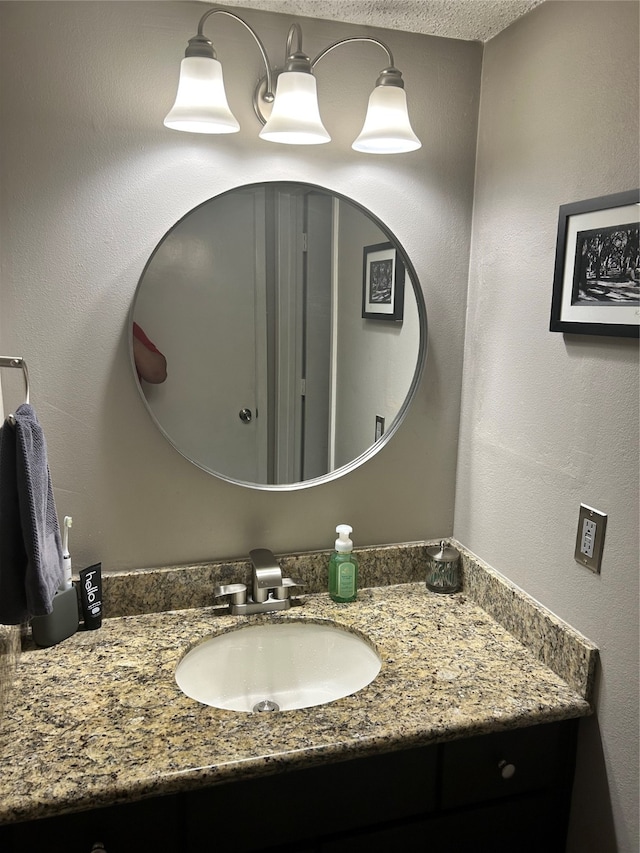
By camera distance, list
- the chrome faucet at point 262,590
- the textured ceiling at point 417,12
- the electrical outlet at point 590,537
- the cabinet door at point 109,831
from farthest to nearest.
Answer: the chrome faucet at point 262,590 < the textured ceiling at point 417,12 < the electrical outlet at point 590,537 < the cabinet door at point 109,831

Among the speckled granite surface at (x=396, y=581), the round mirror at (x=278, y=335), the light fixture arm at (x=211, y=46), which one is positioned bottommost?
the speckled granite surface at (x=396, y=581)

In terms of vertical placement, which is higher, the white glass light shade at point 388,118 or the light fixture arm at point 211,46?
the light fixture arm at point 211,46

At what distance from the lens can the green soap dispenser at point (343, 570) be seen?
4.98ft

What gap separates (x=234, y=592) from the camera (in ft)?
4.75

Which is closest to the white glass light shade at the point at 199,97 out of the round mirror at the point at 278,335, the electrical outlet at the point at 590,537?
the round mirror at the point at 278,335

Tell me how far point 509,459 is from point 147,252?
879 mm

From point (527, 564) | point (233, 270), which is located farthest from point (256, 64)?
point (527, 564)

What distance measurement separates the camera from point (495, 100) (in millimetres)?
1450

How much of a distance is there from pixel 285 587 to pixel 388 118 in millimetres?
1002

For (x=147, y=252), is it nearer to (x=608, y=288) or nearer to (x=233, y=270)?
(x=233, y=270)

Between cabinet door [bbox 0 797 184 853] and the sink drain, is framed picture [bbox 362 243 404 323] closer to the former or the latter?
the sink drain

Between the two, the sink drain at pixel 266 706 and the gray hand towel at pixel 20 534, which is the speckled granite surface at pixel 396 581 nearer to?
the sink drain at pixel 266 706

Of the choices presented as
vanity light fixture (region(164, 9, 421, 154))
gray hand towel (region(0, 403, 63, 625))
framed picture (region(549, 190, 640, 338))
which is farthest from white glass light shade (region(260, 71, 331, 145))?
gray hand towel (region(0, 403, 63, 625))

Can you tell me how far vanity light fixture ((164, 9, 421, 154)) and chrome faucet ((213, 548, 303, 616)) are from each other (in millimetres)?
880
